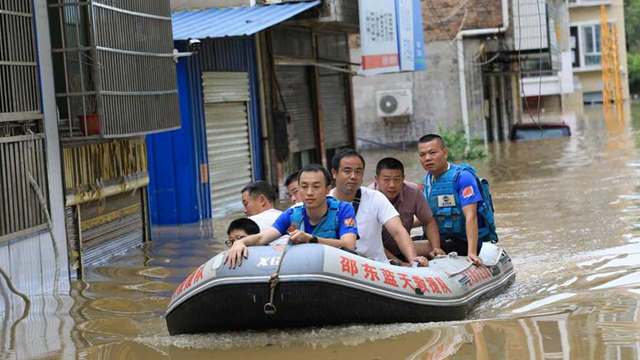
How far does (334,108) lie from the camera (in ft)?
→ 81.4

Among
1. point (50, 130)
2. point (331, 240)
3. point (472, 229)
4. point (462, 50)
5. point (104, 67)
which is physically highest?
point (462, 50)

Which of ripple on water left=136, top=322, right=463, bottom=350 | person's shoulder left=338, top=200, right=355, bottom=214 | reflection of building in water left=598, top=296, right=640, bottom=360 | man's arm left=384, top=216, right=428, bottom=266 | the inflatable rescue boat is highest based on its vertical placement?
person's shoulder left=338, top=200, right=355, bottom=214

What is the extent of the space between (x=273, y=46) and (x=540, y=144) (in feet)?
51.1

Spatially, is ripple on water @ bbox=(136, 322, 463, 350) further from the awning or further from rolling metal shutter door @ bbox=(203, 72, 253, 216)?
rolling metal shutter door @ bbox=(203, 72, 253, 216)

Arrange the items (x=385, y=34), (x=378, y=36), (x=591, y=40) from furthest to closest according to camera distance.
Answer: (x=591, y=40), (x=385, y=34), (x=378, y=36)

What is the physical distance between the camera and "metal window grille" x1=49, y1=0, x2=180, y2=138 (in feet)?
38.0

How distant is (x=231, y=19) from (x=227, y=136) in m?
1.98

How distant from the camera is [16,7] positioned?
10.6 meters

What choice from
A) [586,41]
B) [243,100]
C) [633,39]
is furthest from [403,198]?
[633,39]

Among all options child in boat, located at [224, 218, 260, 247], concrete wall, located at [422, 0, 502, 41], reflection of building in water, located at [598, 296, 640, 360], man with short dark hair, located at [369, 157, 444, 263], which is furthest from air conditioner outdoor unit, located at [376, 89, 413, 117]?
child in boat, located at [224, 218, 260, 247]

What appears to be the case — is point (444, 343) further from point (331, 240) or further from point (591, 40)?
point (591, 40)

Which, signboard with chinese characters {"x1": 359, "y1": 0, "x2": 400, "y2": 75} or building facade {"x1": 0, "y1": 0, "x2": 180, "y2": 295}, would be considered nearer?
building facade {"x1": 0, "y1": 0, "x2": 180, "y2": 295}

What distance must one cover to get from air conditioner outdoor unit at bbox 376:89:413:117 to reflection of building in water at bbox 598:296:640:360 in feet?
79.3

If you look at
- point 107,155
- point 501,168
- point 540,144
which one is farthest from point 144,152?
point 540,144
